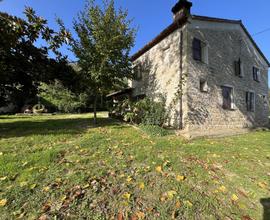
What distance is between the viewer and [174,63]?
10.7 meters

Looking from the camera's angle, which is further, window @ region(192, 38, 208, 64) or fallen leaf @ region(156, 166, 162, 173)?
window @ region(192, 38, 208, 64)

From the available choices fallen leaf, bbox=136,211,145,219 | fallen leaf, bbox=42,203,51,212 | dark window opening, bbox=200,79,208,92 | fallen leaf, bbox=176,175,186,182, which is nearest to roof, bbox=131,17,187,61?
dark window opening, bbox=200,79,208,92

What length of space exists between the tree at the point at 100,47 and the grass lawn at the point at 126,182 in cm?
516

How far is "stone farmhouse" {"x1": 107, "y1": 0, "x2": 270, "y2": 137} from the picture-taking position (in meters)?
9.96

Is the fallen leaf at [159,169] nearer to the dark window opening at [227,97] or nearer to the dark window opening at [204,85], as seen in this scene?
the dark window opening at [204,85]

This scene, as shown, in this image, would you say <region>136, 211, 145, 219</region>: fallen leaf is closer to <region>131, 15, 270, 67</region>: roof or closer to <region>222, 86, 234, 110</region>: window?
<region>131, 15, 270, 67</region>: roof

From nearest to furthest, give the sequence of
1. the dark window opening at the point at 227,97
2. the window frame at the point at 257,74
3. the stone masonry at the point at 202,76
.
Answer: the stone masonry at the point at 202,76
the dark window opening at the point at 227,97
the window frame at the point at 257,74

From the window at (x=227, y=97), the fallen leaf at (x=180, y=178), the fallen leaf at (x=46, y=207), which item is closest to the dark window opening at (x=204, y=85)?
the window at (x=227, y=97)

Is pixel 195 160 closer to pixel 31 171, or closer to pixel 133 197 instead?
pixel 133 197

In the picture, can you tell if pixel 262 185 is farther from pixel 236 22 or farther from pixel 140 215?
pixel 236 22

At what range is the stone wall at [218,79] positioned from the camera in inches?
A: 393

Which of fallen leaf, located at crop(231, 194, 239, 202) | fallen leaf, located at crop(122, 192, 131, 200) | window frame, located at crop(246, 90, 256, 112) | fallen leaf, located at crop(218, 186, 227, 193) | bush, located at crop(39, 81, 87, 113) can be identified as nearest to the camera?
fallen leaf, located at crop(122, 192, 131, 200)

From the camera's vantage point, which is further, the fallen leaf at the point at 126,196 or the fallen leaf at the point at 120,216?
the fallen leaf at the point at 126,196

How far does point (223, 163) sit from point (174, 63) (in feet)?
22.8
